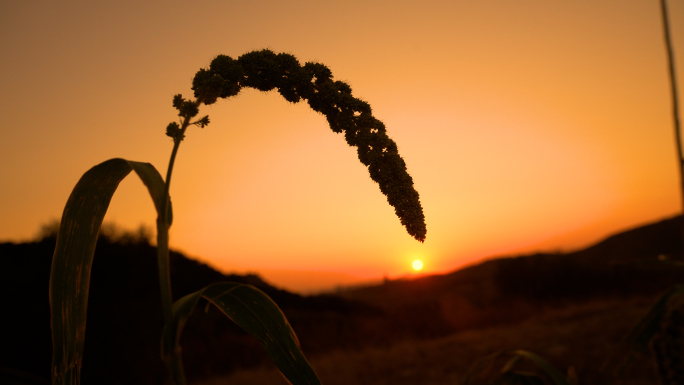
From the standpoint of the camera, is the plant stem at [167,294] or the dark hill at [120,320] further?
the dark hill at [120,320]

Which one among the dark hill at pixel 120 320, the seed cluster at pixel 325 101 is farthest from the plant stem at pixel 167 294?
the dark hill at pixel 120 320

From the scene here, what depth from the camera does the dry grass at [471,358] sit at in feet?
30.9

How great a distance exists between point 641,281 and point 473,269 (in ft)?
38.4

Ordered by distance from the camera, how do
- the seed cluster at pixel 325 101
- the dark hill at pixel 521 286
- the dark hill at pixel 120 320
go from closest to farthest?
1. the seed cluster at pixel 325 101
2. the dark hill at pixel 120 320
3. the dark hill at pixel 521 286

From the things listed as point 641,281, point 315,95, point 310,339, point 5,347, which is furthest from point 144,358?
point 641,281

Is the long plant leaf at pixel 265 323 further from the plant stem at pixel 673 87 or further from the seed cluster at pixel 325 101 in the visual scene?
the plant stem at pixel 673 87

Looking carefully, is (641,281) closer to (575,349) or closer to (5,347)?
(575,349)

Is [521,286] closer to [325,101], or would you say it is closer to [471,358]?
[471,358]

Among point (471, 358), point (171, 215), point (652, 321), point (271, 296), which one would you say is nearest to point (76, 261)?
point (171, 215)

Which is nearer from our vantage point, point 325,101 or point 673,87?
point 325,101

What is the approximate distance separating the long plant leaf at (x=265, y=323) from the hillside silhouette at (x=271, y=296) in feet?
1.56

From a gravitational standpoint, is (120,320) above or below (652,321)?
below

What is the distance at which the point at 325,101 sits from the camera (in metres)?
1.26

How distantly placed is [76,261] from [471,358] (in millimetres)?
11467
